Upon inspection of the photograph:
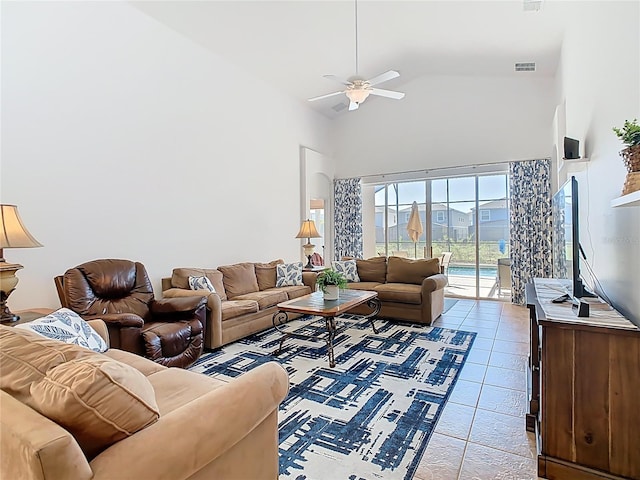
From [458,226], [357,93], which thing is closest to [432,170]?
[458,226]

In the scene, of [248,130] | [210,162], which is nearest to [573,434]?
[210,162]

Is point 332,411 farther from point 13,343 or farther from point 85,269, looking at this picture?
point 85,269

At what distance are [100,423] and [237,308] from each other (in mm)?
3247

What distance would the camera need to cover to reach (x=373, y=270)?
609 cm

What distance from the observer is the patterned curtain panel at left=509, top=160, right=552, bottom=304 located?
6.43 m

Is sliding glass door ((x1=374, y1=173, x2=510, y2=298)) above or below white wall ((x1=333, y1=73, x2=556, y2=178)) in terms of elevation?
below

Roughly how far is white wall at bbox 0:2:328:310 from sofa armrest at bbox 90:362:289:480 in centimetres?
308

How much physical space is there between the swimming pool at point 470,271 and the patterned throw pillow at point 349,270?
2678 mm

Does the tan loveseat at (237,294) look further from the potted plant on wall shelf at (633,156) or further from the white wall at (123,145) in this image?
the potted plant on wall shelf at (633,156)

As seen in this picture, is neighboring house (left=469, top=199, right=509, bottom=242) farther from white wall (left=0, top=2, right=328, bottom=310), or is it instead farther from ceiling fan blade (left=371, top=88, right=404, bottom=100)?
white wall (left=0, top=2, right=328, bottom=310)

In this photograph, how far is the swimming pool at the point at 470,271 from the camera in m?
7.28

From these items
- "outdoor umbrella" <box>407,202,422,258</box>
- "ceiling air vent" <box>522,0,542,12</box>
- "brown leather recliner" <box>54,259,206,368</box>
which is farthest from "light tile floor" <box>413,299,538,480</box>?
"ceiling air vent" <box>522,0,542,12</box>

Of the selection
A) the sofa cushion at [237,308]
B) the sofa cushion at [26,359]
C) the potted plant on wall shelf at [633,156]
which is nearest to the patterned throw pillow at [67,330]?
the sofa cushion at [26,359]

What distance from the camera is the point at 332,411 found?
2.73 m
